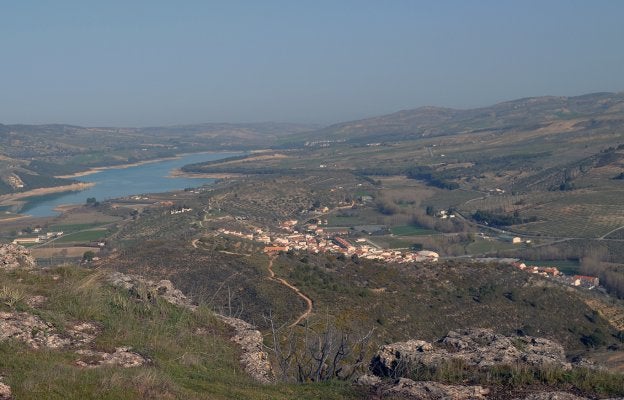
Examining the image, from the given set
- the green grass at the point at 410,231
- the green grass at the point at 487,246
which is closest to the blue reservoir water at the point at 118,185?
the green grass at the point at 410,231

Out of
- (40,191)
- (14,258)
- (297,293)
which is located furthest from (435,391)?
(40,191)

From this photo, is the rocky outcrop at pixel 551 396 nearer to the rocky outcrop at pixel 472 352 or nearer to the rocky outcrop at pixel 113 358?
the rocky outcrop at pixel 472 352

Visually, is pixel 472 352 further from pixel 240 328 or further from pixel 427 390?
pixel 240 328

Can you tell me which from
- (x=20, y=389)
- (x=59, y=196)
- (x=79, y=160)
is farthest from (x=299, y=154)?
(x=20, y=389)

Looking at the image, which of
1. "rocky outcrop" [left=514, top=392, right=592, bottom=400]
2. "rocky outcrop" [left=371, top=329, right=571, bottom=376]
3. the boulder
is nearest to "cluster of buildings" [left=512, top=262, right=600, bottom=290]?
"rocky outcrop" [left=371, top=329, right=571, bottom=376]

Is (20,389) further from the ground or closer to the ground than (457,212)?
further from the ground

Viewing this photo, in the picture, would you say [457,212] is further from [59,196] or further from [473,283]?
[59,196]
